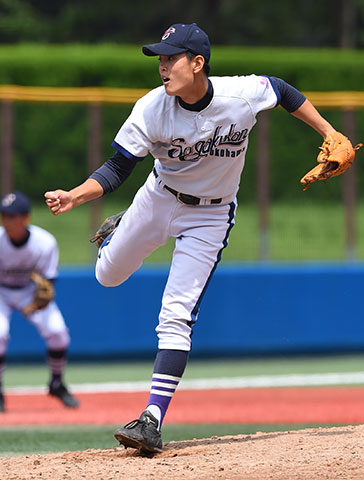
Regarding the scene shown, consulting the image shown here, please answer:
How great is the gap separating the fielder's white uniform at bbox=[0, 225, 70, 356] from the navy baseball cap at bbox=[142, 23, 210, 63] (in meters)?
4.42

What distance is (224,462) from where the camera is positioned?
4.73 m

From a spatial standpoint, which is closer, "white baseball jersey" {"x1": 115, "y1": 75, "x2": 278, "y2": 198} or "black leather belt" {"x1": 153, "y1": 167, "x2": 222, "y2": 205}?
"white baseball jersey" {"x1": 115, "y1": 75, "x2": 278, "y2": 198}

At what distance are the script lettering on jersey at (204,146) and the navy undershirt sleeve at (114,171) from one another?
0.21 meters

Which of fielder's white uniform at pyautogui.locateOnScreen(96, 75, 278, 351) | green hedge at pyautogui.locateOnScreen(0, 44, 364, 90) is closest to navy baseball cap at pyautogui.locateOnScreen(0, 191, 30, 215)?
fielder's white uniform at pyautogui.locateOnScreen(96, 75, 278, 351)

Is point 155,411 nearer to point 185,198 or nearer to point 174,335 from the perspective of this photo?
point 174,335

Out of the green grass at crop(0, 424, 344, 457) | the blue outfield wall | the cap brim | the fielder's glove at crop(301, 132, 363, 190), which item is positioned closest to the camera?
the cap brim

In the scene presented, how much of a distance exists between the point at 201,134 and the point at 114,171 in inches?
19.1

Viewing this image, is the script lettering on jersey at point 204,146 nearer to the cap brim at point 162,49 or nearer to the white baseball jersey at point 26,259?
the cap brim at point 162,49

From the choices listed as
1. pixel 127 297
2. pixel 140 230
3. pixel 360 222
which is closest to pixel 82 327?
pixel 127 297

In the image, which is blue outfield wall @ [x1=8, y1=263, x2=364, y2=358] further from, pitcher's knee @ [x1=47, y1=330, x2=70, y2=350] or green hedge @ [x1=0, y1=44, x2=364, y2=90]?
green hedge @ [x1=0, y1=44, x2=364, y2=90]

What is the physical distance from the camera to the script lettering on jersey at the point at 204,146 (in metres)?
5.07

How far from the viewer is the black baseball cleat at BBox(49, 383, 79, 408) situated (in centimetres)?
863

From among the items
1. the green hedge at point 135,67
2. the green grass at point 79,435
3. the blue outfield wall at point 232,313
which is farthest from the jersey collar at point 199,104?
the green hedge at point 135,67

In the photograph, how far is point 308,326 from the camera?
11414mm
